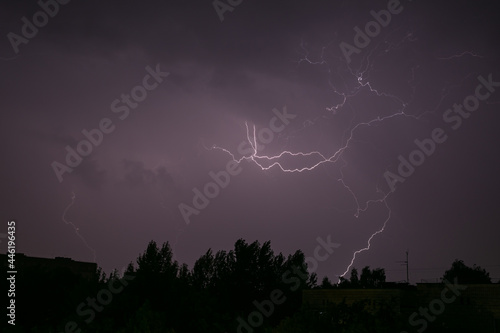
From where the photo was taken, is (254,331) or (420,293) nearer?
(254,331)

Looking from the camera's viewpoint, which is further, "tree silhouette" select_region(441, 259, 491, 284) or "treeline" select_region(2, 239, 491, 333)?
A: "tree silhouette" select_region(441, 259, 491, 284)

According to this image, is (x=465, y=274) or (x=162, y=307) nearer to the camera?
(x=162, y=307)

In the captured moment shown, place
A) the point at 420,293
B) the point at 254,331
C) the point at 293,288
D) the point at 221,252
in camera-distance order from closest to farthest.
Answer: the point at 254,331 → the point at 420,293 → the point at 293,288 → the point at 221,252

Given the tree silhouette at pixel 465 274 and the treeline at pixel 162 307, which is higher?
the tree silhouette at pixel 465 274

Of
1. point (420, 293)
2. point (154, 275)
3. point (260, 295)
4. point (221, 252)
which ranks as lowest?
point (154, 275)

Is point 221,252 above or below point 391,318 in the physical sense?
above

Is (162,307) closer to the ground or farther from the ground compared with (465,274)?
closer to the ground

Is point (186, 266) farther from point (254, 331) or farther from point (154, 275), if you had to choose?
point (254, 331)

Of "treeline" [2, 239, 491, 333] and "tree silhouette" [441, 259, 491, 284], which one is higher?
"tree silhouette" [441, 259, 491, 284]

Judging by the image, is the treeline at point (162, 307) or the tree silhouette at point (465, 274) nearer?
the treeline at point (162, 307)

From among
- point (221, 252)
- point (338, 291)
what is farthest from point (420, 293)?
point (221, 252)

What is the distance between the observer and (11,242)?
1678cm

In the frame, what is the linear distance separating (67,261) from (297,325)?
66.6m

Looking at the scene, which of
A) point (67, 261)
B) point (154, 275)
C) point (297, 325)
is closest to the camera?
point (297, 325)
